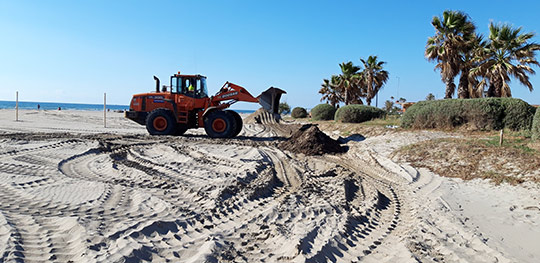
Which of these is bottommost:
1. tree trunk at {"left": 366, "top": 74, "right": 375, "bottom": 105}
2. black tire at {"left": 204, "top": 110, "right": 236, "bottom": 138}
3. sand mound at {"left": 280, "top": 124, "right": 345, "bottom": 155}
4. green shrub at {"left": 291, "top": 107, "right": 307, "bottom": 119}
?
sand mound at {"left": 280, "top": 124, "right": 345, "bottom": 155}

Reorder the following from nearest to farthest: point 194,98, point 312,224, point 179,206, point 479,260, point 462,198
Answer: point 479,260 < point 312,224 < point 179,206 < point 462,198 < point 194,98

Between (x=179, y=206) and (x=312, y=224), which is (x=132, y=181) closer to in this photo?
(x=179, y=206)

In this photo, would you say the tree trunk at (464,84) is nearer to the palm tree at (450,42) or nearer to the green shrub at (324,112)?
the palm tree at (450,42)

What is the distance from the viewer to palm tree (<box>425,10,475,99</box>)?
18344 mm

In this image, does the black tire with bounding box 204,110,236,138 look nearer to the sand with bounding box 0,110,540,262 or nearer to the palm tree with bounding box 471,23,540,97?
the sand with bounding box 0,110,540,262

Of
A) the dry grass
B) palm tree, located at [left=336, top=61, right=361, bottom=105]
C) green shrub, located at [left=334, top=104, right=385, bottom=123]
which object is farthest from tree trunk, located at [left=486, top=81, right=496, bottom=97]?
palm tree, located at [left=336, top=61, right=361, bottom=105]

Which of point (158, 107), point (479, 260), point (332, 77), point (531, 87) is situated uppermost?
point (332, 77)

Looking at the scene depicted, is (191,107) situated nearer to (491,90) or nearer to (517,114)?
(517,114)

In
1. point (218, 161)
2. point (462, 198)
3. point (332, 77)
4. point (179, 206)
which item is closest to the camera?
point (179, 206)

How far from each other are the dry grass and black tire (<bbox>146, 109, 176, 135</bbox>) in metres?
8.82

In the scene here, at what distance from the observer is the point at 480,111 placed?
12.5 m

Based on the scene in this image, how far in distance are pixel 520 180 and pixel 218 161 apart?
644 cm

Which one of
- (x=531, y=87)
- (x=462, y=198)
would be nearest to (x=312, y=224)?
(x=462, y=198)

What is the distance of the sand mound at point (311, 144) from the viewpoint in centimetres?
1114
